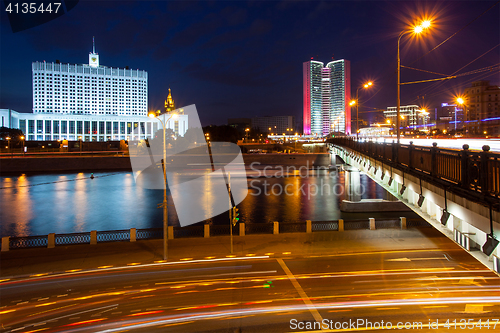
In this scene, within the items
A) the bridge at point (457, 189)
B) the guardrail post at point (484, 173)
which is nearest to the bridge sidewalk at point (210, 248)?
the bridge at point (457, 189)

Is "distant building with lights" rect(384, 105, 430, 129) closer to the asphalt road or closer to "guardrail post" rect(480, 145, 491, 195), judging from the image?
the asphalt road

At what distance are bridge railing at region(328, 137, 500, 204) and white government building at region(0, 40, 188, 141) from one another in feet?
393

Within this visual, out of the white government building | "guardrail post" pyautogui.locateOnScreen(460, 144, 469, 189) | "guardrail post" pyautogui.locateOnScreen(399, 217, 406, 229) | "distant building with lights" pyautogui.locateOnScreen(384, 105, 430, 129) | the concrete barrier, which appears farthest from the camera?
the white government building

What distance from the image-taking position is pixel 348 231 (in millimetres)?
17234

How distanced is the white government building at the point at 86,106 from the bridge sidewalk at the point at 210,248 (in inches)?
4367

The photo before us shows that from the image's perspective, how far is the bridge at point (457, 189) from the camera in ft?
17.7

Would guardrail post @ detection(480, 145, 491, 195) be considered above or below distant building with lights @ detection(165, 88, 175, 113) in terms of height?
below

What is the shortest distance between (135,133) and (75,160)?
64.8m

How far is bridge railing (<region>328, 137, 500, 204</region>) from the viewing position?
545cm

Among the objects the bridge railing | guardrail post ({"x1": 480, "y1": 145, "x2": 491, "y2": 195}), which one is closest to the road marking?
the bridge railing

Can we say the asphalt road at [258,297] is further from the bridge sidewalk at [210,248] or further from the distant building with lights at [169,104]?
the distant building with lights at [169,104]

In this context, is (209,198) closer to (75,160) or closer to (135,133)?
(75,160)

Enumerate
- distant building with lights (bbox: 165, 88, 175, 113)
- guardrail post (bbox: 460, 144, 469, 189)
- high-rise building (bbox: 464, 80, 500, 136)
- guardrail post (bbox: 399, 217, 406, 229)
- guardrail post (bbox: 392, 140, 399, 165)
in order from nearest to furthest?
guardrail post (bbox: 460, 144, 469, 189) < guardrail post (bbox: 392, 140, 399, 165) < guardrail post (bbox: 399, 217, 406, 229) < high-rise building (bbox: 464, 80, 500, 136) < distant building with lights (bbox: 165, 88, 175, 113)

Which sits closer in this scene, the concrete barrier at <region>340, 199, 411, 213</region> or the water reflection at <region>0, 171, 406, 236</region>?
the water reflection at <region>0, 171, 406, 236</region>
